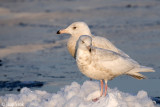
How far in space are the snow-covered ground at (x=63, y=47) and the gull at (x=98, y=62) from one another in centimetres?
35

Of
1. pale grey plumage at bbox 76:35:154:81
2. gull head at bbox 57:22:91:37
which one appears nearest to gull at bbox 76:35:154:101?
pale grey plumage at bbox 76:35:154:81

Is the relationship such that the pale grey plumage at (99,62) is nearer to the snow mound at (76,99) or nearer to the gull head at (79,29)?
the snow mound at (76,99)

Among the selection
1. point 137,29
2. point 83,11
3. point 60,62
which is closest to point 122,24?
point 137,29

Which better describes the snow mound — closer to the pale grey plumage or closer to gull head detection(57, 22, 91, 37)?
the pale grey plumage

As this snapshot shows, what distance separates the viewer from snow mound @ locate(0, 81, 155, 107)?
6.52m

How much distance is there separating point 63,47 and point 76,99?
528cm

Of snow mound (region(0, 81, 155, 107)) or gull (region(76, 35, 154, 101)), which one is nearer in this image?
snow mound (region(0, 81, 155, 107))

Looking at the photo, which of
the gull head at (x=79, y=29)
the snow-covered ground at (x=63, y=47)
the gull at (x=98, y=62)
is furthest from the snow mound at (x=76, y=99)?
the gull head at (x=79, y=29)

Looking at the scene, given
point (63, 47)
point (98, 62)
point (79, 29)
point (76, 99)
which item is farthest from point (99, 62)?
point (63, 47)

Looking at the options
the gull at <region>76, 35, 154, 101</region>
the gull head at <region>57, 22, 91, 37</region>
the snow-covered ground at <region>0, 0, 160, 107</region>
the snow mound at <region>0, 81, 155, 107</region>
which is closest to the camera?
the snow mound at <region>0, 81, 155, 107</region>

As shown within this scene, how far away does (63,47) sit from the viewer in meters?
11.9

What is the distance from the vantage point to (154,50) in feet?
37.3

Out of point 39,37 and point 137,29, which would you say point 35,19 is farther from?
point 137,29

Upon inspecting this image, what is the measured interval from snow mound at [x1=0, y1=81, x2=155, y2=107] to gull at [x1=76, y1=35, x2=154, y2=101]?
274 millimetres
